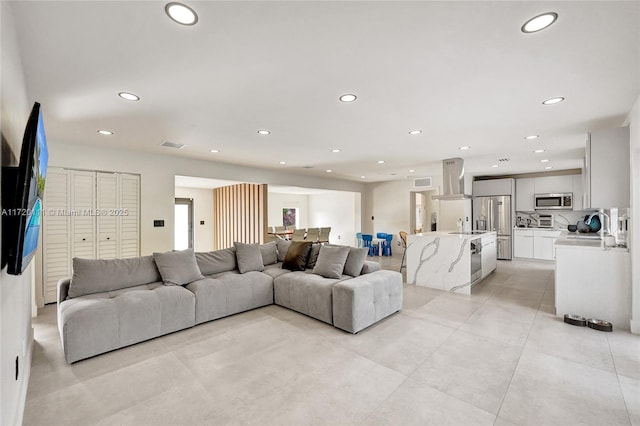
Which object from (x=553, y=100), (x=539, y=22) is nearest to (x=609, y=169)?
(x=553, y=100)

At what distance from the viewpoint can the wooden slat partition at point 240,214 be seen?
7281mm

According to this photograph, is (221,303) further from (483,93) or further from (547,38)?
(547,38)

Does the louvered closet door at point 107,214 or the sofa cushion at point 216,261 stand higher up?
the louvered closet door at point 107,214

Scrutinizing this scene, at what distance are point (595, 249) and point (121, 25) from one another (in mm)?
5015

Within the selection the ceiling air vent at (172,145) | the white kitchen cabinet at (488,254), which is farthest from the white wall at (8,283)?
the white kitchen cabinet at (488,254)

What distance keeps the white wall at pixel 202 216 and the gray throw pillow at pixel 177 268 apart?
5.37 metres

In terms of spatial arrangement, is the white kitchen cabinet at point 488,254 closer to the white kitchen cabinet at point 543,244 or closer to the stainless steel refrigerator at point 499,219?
the stainless steel refrigerator at point 499,219

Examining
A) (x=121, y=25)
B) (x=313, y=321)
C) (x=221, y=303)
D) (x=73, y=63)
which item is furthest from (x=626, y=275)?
(x=73, y=63)

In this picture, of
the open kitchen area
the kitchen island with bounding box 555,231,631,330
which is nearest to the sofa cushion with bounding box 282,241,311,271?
the open kitchen area

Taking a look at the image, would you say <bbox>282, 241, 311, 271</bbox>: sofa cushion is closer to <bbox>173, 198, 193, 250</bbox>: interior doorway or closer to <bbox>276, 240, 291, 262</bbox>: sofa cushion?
<bbox>276, 240, 291, 262</bbox>: sofa cushion

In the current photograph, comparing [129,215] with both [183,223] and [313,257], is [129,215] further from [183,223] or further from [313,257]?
[183,223]

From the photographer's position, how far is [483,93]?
8.31ft

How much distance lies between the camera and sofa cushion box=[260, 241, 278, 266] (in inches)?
185

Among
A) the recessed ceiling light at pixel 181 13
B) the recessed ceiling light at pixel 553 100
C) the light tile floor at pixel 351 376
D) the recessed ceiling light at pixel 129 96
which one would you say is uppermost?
the recessed ceiling light at pixel 129 96
